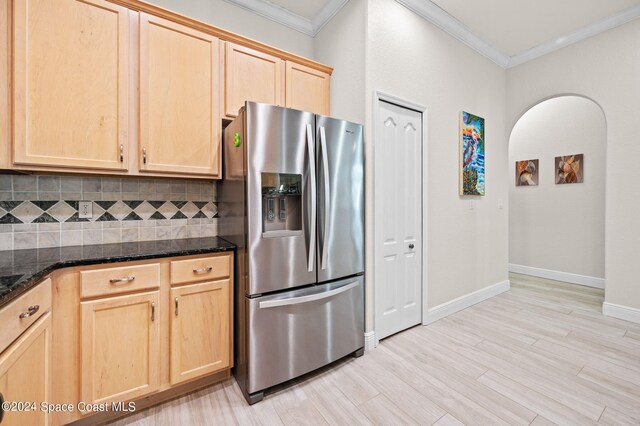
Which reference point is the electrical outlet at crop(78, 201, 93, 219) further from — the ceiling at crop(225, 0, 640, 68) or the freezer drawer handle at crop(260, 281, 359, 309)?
the ceiling at crop(225, 0, 640, 68)

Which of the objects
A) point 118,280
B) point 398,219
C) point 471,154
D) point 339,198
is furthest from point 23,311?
point 471,154

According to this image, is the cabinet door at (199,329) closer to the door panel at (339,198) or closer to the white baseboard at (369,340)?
the door panel at (339,198)

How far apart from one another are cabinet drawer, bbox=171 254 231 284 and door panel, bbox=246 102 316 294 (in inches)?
10.1

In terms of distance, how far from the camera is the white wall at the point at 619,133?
9.16ft

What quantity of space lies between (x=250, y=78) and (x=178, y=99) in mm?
594

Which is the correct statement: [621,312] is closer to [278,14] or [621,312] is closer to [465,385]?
[465,385]

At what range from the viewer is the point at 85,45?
1.61 m

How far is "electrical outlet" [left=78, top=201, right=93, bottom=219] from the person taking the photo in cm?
187

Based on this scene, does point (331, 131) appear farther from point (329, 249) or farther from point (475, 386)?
point (475, 386)

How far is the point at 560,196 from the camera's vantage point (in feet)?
13.9

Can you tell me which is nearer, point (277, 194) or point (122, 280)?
point (122, 280)

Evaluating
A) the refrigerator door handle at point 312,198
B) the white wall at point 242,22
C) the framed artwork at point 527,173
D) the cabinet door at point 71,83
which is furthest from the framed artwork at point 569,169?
the cabinet door at point 71,83

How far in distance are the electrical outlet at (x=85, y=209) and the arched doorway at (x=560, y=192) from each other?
19.2 ft

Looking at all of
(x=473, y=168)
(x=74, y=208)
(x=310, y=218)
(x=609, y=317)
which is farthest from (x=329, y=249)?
(x=609, y=317)
